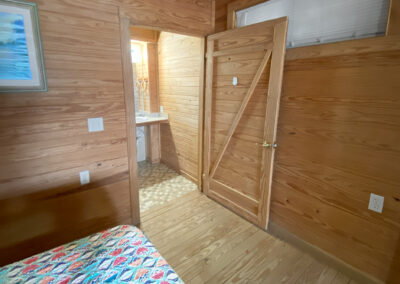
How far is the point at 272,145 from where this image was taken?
1.87 m

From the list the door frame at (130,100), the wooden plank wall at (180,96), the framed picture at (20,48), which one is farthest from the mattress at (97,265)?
the wooden plank wall at (180,96)

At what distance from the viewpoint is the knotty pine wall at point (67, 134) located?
1526 millimetres

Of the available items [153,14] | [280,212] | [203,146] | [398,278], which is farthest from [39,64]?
[398,278]

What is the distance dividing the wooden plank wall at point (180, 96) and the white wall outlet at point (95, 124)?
131cm

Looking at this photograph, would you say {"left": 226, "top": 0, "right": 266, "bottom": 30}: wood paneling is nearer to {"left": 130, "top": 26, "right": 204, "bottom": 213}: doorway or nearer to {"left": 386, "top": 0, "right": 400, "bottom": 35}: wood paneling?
{"left": 130, "top": 26, "right": 204, "bottom": 213}: doorway

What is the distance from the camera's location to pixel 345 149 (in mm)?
1539

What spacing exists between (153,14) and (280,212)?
7.07ft

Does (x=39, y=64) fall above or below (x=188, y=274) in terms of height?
above

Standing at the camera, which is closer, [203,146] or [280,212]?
[280,212]

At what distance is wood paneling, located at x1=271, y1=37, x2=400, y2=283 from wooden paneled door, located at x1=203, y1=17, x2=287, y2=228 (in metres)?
0.12

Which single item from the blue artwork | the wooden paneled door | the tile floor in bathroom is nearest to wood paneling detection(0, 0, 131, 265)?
the blue artwork

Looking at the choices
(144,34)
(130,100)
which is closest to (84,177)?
(130,100)

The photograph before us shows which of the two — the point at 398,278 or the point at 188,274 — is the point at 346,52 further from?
the point at 188,274

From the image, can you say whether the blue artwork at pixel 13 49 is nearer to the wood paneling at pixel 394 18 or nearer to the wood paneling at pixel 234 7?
the wood paneling at pixel 234 7
